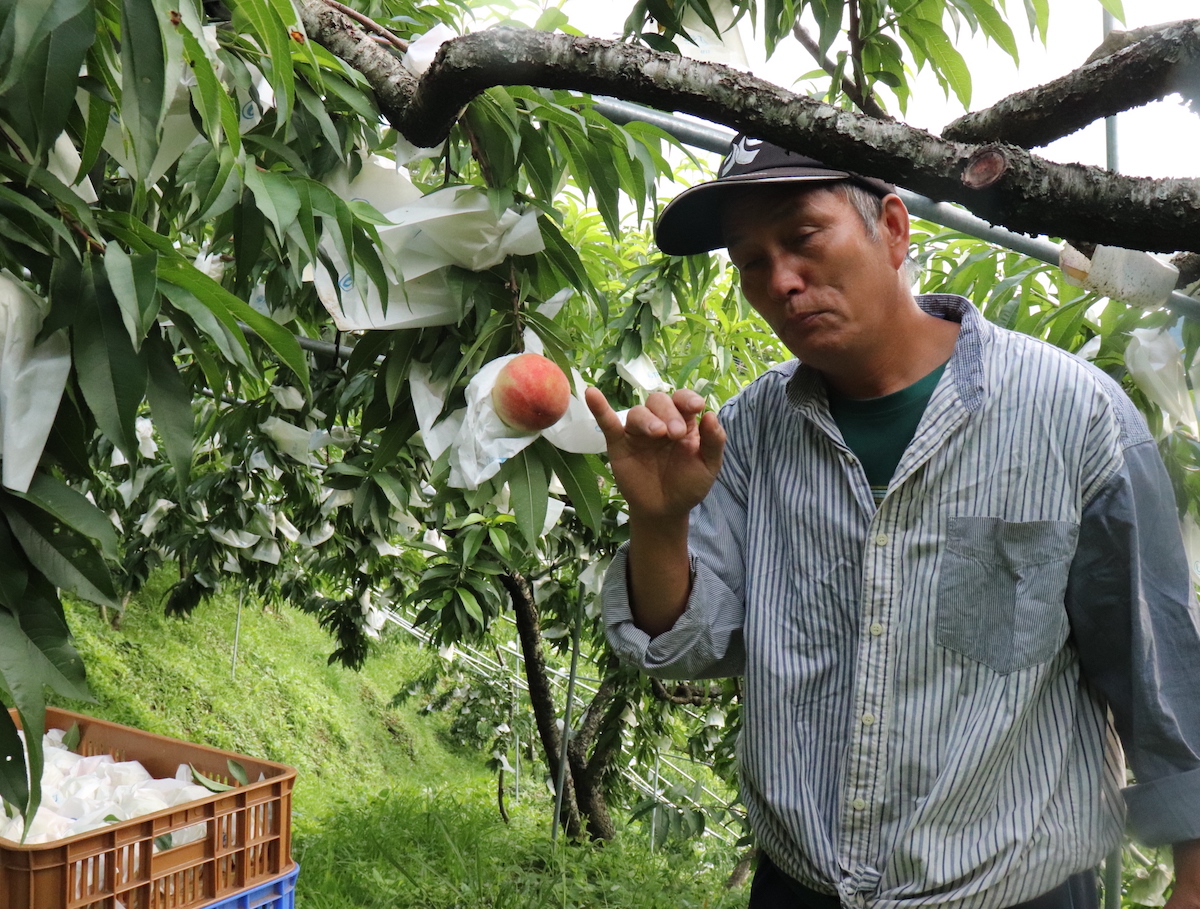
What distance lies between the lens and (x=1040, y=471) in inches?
42.2

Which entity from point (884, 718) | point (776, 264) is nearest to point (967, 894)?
point (884, 718)

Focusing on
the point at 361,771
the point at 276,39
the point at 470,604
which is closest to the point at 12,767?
the point at 276,39

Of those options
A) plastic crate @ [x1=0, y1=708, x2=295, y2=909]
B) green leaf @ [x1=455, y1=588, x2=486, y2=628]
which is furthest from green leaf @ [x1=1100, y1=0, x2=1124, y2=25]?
green leaf @ [x1=455, y1=588, x2=486, y2=628]

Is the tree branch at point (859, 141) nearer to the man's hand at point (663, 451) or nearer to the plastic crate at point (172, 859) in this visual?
the man's hand at point (663, 451)

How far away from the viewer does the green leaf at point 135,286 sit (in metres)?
0.82

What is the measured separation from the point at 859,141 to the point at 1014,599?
1.74ft

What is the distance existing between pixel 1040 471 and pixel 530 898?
3.25m

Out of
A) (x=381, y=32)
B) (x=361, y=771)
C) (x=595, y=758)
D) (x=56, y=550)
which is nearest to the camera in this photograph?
(x=56, y=550)

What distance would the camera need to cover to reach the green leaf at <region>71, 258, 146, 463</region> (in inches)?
33.9

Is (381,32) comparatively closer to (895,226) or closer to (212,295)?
(212,295)

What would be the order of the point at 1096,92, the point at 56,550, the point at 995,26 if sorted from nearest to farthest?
the point at 1096,92 → the point at 56,550 → the point at 995,26

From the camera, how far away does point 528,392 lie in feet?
4.00

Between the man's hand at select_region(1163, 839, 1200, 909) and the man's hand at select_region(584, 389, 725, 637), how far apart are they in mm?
584

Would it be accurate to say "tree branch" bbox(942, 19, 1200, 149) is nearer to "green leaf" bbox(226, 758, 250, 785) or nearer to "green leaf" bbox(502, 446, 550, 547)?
"green leaf" bbox(502, 446, 550, 547)
